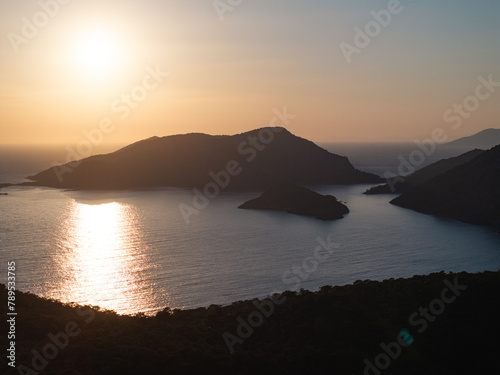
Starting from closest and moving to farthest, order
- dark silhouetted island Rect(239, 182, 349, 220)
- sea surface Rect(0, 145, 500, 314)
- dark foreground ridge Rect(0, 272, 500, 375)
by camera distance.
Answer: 1. dark foreground ridge Rect(0, 272, 500, 375)
2. sea surface Rect(0, 145, 500, 314)
3. dark silhouetted island Rect(239, 182, 349, 220)

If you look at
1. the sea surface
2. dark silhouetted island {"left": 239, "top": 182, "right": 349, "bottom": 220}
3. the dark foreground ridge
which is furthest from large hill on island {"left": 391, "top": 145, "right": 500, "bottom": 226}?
the dark foreground ridge

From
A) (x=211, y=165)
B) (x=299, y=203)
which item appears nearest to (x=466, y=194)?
(x=299, y=203)

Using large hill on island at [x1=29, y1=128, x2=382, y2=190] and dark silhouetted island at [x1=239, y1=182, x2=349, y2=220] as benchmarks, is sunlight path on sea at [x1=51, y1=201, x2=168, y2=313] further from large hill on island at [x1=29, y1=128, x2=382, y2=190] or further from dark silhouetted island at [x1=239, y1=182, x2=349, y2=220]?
large hill on island at [x1=29, y1=128, x2=382, y2=190]

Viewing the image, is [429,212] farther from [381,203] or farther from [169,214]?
[169,214]

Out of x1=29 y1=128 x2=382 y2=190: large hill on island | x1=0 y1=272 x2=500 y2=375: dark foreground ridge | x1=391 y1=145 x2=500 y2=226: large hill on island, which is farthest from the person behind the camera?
x1=29 y1=128 x2=382 y2=190: large hill on island

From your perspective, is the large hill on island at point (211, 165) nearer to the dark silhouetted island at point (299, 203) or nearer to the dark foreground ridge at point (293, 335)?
the dark silhouetted island at point (299, 203)

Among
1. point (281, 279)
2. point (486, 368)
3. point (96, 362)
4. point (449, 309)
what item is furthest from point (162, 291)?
point (486, 368)

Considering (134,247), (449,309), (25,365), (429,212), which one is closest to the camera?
(25,365)

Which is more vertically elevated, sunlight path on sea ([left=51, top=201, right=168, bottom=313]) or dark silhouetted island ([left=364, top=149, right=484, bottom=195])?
sunlight path on sea ([left=51, top=201, right=168, bottom=313])
